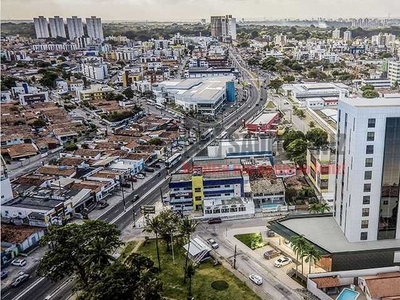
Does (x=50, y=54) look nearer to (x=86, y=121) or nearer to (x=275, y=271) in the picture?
(x=86, y=121)

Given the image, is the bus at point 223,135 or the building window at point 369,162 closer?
the building window at point 369,162

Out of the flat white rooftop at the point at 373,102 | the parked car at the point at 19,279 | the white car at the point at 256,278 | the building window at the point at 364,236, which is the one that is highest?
the flat white rooftop at the point at 373,102

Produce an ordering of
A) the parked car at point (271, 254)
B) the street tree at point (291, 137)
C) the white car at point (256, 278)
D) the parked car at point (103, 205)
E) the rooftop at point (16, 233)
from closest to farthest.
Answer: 1. the white car at point (256, 278)
2. the parked car at point (271, 254)
3. the rooftop at point (16, 233)
4. the parked car at point (103, 205)
5. the street tree at point (291, 137)

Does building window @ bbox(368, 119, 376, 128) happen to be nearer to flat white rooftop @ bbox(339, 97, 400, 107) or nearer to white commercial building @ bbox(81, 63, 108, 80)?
flat white rooftop @ bbox(339, 97, 400, 107)

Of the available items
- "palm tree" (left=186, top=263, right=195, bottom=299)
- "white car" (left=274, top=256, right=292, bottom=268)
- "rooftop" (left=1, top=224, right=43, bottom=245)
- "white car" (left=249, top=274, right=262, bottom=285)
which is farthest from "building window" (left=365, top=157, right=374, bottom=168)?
"rooftop" (left=1, top=224, right=43, bottom=245)

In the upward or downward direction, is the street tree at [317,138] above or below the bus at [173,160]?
above

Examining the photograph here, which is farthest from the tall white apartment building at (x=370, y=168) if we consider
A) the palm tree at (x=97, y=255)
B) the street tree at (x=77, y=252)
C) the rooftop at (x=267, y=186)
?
the palm tree at (x=97, y=255)

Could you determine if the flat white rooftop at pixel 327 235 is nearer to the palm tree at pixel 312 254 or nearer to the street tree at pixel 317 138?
the palm tree at pixel 312 254
